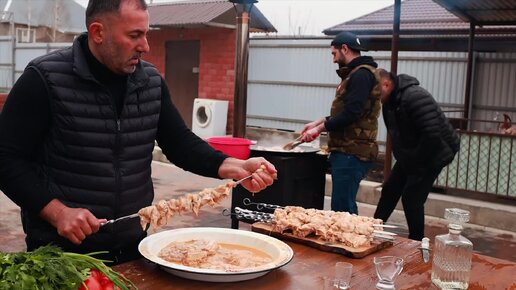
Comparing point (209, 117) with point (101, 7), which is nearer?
point (101, 7)

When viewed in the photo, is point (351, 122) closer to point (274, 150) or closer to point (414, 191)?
point (274, 150)

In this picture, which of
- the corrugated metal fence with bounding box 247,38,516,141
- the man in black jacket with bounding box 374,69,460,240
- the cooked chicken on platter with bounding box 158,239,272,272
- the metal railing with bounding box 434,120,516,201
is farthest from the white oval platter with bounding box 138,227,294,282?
the corrugated metal fence with bounding box 247,38,516,141

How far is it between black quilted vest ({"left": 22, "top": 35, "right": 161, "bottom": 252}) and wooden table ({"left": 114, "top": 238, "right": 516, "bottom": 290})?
311mm

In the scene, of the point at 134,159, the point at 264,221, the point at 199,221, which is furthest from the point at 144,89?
the point at 199,221

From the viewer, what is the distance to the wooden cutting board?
8.73 ft

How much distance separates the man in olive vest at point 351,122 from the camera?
5402 mm

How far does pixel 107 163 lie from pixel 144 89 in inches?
15.9

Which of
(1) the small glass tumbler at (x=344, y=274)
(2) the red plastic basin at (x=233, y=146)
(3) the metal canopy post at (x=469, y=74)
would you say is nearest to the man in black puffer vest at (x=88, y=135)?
(1) the small glass tumbler at (x=344, y=274)

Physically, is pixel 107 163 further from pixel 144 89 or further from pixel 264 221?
pixel 264 221

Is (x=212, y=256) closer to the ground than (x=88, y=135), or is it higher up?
closer to the ground

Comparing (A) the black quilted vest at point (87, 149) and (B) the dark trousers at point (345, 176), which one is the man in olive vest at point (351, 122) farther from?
(A) the black quilted vest at point (87, 149)

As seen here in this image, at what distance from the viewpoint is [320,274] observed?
2.39 metres

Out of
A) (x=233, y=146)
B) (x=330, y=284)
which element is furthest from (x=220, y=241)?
(x=233, y=146)

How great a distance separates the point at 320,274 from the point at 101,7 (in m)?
1.45
